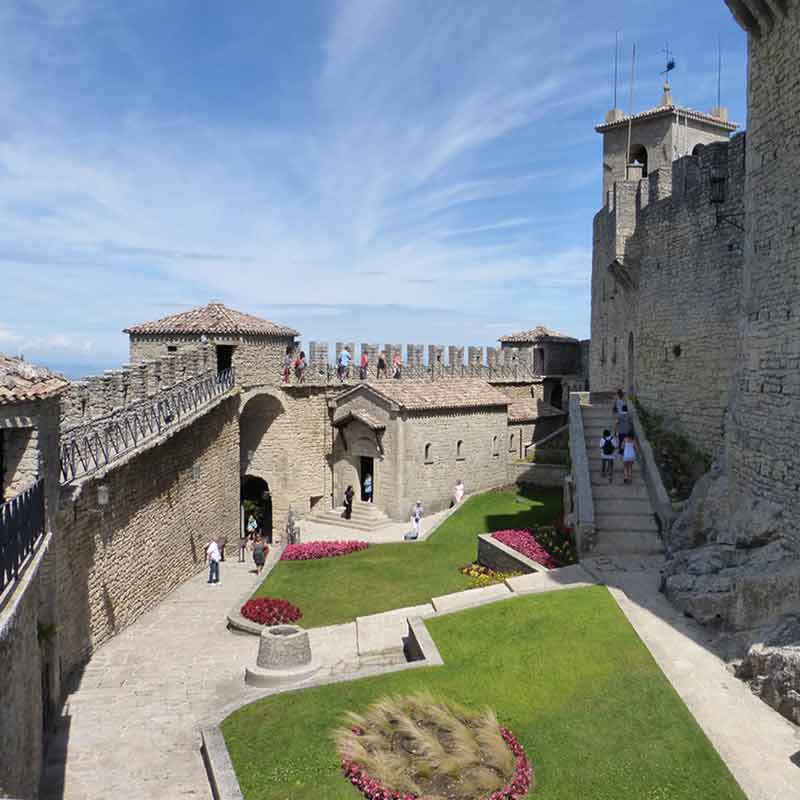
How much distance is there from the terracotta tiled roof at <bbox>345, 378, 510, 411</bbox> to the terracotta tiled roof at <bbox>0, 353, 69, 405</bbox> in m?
18.8

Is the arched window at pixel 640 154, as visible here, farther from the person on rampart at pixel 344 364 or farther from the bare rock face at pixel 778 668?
the bare rock face at pixel 778 668

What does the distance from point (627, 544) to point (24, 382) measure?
12.3 m

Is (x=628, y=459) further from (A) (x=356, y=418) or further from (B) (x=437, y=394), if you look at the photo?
(A) (x=356, y=418)

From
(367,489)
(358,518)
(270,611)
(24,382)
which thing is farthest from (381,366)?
(24,382)

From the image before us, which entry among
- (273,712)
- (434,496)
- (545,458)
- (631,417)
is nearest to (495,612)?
(273,712)

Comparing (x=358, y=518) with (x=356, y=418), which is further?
(x=356, y=418)

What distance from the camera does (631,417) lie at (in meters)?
22.1

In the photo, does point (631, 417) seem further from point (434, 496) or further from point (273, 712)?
point (273, 712)

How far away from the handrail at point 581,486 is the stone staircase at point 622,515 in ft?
0.86

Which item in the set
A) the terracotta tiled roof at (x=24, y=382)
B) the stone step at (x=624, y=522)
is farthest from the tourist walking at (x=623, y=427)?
the terracotta tiled roof at (x=24, y=382)

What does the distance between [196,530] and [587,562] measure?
11.8 meters

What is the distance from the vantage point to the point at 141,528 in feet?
59.3

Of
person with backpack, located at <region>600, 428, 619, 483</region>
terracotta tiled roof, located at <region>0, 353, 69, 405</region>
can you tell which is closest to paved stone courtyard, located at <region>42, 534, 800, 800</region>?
person with backpack, located at <region>600, 428, 619, 483</region>

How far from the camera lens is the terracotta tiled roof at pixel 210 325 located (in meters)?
27.6
